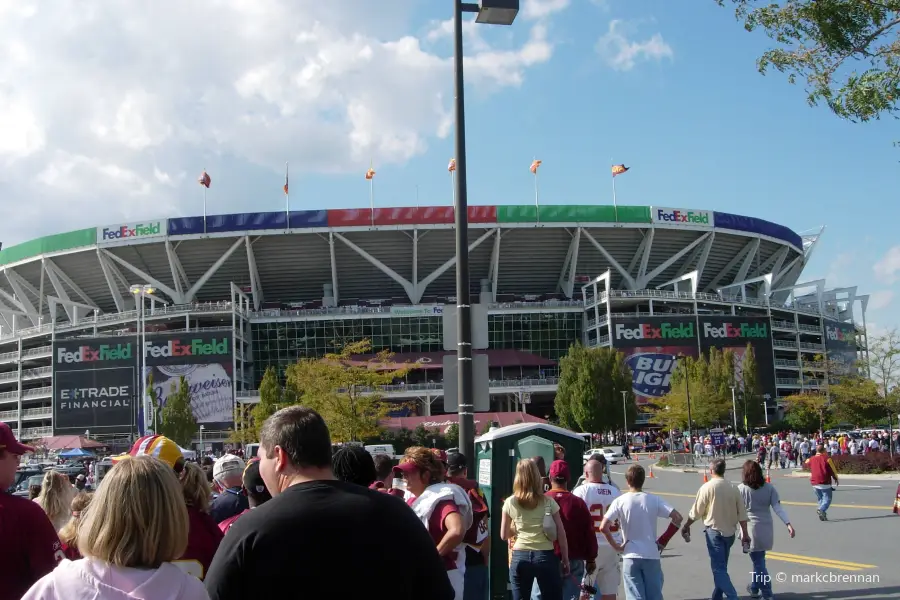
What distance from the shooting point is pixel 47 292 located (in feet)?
297

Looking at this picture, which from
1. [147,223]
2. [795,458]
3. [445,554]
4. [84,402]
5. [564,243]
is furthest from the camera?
[564,243]

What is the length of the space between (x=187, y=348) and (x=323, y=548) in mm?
72328

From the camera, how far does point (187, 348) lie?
7169cm

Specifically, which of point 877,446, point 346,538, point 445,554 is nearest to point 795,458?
point 877,446

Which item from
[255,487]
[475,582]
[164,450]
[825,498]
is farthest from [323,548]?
[825,498]

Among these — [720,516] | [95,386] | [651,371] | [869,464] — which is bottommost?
[869,464]

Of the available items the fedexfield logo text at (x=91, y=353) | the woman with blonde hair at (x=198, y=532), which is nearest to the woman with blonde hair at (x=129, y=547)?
the woman with blonde hair at (x=198, y=532)

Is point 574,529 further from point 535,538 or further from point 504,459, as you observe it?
point 504,459

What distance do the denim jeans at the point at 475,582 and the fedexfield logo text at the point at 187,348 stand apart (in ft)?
223

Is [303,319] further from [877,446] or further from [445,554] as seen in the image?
[445,554]

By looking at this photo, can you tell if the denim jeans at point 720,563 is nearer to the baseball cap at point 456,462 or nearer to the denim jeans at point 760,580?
the denim jeans at point 760,580

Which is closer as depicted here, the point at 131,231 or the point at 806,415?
the point at 806,415

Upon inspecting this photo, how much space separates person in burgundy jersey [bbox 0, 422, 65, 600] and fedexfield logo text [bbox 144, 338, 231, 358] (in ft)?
231

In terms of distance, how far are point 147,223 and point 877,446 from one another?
61.9 m
